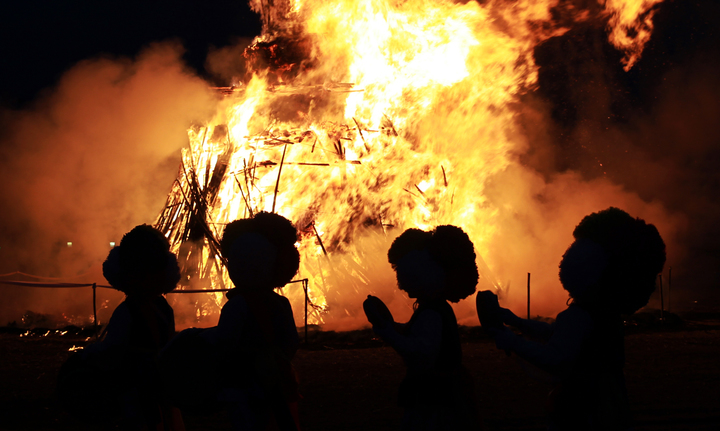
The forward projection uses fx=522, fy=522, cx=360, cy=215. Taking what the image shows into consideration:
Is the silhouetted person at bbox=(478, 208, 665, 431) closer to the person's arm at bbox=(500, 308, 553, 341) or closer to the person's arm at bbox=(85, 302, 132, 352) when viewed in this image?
the person's arm at bbox=(500, 308, 553, 341)

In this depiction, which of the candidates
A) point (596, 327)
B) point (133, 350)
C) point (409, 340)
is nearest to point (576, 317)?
point (596, 327)

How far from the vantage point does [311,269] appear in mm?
9617

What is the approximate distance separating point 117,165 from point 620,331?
13.0m

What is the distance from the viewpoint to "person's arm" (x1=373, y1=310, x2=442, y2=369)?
89.7 inches

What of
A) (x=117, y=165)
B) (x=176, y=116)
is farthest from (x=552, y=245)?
(x=117, y=165)

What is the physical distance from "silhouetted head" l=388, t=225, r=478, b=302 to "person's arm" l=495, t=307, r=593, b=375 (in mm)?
397

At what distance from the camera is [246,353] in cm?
253

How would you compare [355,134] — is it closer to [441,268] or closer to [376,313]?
[441,268]

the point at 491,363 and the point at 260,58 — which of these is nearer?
the point at 491,363

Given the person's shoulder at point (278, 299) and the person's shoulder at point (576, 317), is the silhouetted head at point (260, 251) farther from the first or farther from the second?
the person's shoulder at point (576, 317)

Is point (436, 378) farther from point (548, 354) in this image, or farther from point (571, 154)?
point (571, 154)

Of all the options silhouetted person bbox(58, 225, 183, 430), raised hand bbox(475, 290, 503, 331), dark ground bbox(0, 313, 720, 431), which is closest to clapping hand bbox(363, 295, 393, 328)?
raised hand bbox(475, 290, 503, 331)

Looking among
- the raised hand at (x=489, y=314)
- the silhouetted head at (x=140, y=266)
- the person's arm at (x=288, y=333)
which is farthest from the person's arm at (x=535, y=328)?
the silhouetted head at (x=140, y=266)

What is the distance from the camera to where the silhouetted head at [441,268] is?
2.53 m
